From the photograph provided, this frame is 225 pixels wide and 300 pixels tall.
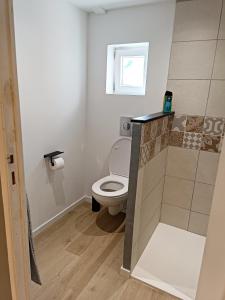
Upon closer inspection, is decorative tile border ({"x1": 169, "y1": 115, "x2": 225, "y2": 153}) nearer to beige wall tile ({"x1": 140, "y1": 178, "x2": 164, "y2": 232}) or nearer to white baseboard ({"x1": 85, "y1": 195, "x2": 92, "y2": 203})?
beige wall tile ({"x1": 140, "y1": 178, "x2": 164, "y2": 232})

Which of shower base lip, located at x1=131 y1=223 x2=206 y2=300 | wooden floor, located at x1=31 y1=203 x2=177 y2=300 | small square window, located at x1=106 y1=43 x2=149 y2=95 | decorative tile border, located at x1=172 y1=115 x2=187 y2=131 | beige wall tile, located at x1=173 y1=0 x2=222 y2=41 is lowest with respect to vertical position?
wooden floor, located at x1=31 y1=203 x2=177 y2=300

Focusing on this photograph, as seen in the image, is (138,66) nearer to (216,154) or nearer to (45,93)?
(45,93)

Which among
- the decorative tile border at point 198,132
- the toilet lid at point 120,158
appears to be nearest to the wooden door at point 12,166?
the toilet lid at point 120,158

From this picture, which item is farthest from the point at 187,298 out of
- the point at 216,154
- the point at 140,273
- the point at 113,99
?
the point at 113,99

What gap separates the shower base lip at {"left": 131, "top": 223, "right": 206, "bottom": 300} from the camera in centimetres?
162

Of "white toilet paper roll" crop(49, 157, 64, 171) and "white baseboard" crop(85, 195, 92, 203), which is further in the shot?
"white baseboard" crop(85, 195, 92, 203)

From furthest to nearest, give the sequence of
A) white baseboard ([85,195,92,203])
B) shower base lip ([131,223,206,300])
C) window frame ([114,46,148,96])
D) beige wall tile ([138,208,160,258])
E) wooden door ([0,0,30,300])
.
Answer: white baseboard ([85,195,92,203])
window frame ([114,46,148,96])
beige wall tile ([138,208,160,258])
shower base lip ([131,223,206,300])
wooden door ([0,0,30,300])

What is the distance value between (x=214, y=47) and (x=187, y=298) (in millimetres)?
1933

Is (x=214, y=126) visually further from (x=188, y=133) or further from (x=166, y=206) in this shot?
(x=166, y=206)

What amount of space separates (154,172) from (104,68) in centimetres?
123

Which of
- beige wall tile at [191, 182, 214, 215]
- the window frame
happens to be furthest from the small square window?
beige wall tile at [191, 182, 214, 215]

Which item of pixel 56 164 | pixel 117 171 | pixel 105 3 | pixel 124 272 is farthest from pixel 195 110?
pixel 124 272

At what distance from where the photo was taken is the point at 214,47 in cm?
177

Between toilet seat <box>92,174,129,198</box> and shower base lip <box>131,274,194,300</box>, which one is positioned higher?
toilet seat <box>92,174,129,198</box>
